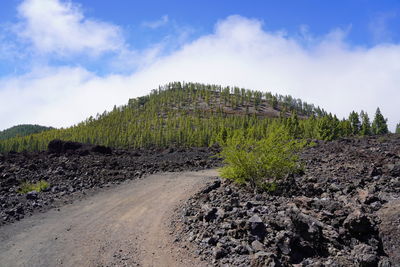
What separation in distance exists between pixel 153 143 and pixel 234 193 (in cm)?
8923

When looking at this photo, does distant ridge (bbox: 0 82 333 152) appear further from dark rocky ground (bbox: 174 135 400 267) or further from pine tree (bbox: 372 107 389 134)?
dark rocky ground (bbox: 174 135 400 267)

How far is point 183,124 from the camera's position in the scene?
128 meters

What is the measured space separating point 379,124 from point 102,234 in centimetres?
8761

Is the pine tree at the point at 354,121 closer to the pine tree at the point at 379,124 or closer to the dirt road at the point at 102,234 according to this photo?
the pine tree at the point at 379,124

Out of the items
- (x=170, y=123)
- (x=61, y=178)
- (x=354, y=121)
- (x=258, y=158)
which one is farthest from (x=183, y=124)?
(x=258, y=158)

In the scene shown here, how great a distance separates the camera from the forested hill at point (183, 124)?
79188 mm

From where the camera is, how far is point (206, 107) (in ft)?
584

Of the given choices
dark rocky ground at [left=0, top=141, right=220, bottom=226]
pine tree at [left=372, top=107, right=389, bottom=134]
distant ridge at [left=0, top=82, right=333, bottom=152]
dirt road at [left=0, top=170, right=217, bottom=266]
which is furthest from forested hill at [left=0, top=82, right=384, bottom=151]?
dirt road at [left=0, top=170, right=217, bottom=266]

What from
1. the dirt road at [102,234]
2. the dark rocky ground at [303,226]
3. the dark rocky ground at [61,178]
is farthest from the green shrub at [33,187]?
the dark rocky ground at [303,226]

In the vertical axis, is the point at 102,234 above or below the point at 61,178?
below

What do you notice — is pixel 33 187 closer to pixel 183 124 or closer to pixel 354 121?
pixel 354 121

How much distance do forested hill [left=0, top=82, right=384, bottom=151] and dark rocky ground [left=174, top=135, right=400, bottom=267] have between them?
76.5 ft

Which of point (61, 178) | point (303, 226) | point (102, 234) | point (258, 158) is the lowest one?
point (102, 234)

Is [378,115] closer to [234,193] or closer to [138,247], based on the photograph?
[234,193]
